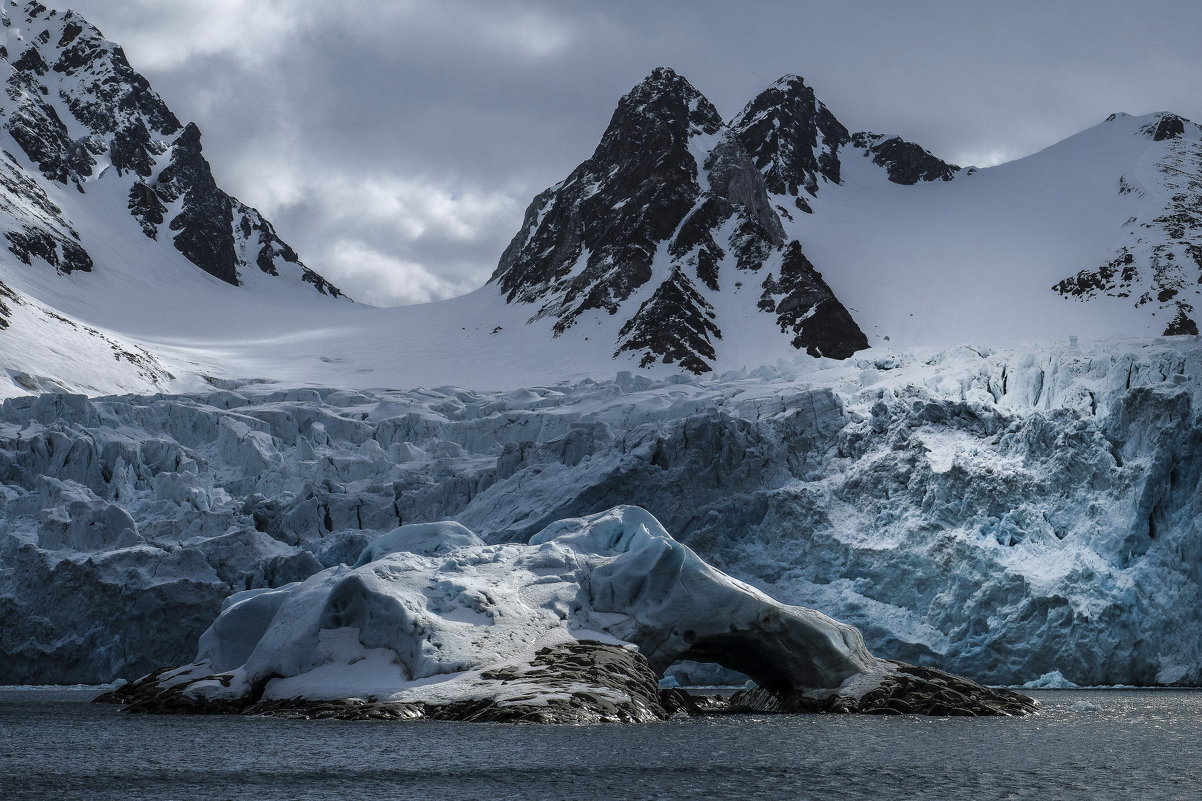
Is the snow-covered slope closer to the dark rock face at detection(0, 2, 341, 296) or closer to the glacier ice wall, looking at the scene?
the dark rock face at detection(0, 2, 341, 296)

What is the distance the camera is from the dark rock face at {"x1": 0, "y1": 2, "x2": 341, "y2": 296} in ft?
476

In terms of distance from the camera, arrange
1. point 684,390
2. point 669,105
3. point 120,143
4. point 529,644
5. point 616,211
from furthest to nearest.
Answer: point 120,143, point 669,105, point 616,211, point 684,390, point 529,644

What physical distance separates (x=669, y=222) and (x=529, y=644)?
104m

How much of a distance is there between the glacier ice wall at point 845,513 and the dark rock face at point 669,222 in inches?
2104

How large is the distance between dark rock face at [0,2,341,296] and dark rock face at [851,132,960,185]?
71496 millimetres

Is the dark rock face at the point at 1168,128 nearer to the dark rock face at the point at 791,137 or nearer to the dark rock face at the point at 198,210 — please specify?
the dark rock face at the point at 791,137

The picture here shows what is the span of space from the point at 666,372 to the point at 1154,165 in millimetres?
62680

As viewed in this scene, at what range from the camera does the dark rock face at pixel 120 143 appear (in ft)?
476

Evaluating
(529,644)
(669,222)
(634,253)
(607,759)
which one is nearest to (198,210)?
(634,253)

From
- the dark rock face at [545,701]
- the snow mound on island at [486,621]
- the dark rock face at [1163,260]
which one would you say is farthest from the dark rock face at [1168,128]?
the dark rock face at [545,701]

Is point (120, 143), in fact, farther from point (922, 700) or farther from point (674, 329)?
point (922, 700)

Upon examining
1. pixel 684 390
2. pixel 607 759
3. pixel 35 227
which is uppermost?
pixel 35 227

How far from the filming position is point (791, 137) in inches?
5837

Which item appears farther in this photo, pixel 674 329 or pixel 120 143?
pixel 120 143
